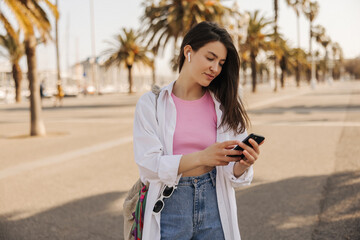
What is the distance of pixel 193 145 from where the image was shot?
1.91m

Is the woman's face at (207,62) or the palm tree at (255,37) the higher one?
the palm tree at (255,37)

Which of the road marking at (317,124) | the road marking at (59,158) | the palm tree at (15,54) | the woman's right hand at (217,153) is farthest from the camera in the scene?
the palm tree at (15,54)

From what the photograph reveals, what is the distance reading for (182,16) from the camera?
25406 millimetres

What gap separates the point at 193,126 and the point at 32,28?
1002cm

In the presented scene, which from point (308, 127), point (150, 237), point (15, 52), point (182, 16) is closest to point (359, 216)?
point (150, 237)

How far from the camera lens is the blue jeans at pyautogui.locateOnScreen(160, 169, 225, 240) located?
1.86 m

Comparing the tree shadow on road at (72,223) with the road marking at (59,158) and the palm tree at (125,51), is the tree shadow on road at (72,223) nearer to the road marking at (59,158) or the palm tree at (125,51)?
the road marking at (59,158)

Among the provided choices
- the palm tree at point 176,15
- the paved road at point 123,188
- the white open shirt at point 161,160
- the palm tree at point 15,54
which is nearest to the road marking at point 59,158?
the paved road at point 123,188

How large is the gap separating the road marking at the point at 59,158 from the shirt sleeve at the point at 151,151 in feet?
17.6

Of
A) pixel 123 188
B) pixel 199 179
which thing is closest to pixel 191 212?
pixel 199 179

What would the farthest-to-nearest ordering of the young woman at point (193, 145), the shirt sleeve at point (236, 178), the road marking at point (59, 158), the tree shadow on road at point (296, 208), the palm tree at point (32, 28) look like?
Answer: the palm tree at point (32, 28)
the road marking at point (59, 158)
the tree shadow on road at point (296, 208)
the shirt sleeve at point (236, 178)
the young woman at point (193, 145)

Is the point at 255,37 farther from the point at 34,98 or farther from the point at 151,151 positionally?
the point at 151,151

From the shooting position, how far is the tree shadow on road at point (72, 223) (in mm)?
3937

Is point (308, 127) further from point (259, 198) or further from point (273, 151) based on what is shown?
point (259, 198)
